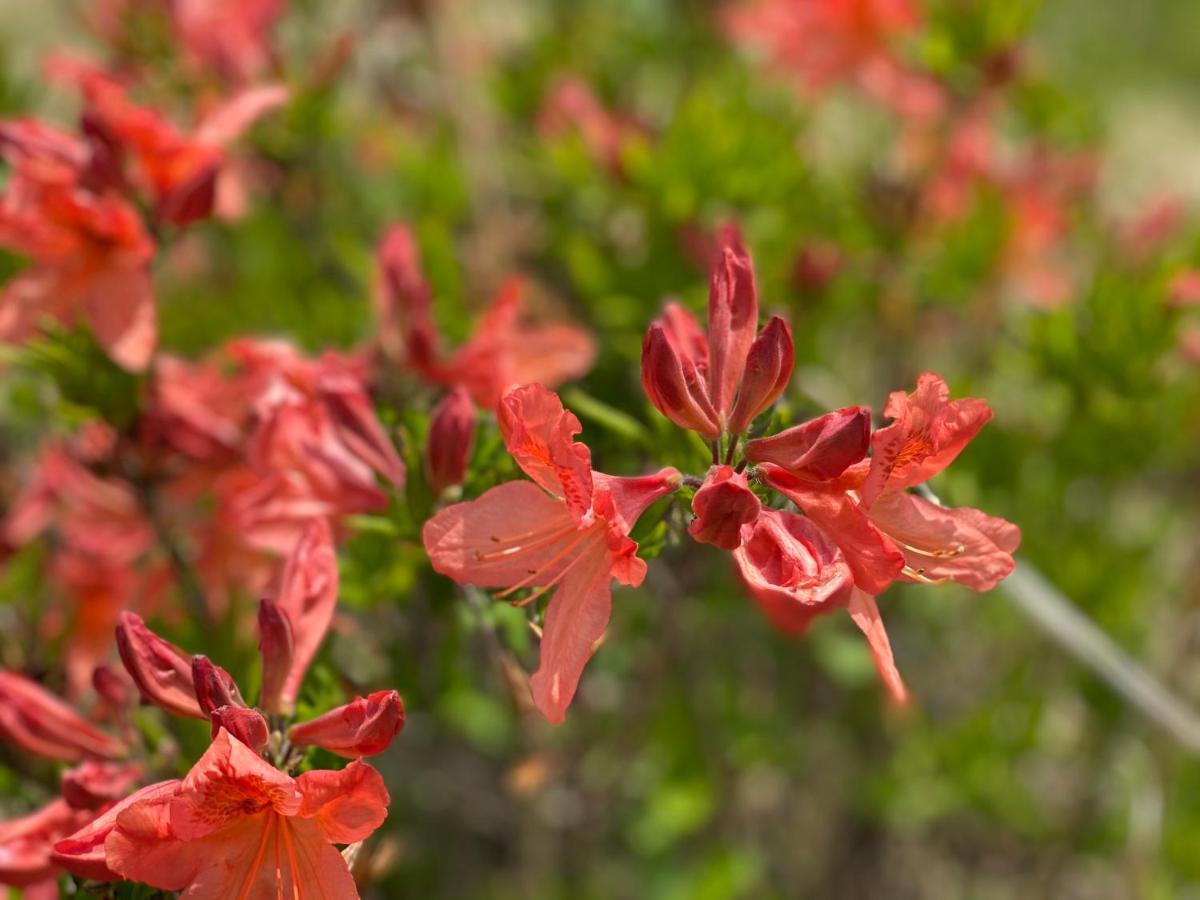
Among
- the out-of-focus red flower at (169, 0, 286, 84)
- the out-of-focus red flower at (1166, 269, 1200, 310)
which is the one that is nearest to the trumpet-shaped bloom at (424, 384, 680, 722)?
the out-of-focus red flower at (1166, 269, 1200, 310)

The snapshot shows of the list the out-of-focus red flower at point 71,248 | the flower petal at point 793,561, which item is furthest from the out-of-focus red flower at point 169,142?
the flower petal at point 793,561

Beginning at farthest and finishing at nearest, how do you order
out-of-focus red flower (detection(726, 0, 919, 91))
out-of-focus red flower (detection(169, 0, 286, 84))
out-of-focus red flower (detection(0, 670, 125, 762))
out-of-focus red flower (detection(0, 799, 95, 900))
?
out-of-focus red flower (detection(726, 0, 919, 91)) < out-of-focus red flower (detection(169, 0, 286, 84)) < out-of-focus red flower (detection(0, 670, 125, 762)) < out-of-focus red flower (detection(0, 799, 95, 900))

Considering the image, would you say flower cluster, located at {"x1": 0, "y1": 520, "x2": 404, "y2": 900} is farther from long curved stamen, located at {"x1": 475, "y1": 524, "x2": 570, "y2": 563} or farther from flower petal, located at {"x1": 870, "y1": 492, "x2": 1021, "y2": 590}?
flower petal, located at {"x1": 870, "y1": 492, "x2": 1021, "y2": 590}

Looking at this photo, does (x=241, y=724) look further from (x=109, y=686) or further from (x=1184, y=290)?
(x=1184, y=290)

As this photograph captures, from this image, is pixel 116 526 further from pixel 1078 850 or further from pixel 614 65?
pixel 1078 850

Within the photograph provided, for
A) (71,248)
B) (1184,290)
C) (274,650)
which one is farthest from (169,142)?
(1184,290)

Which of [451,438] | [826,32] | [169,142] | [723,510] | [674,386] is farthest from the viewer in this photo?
[826,32]
